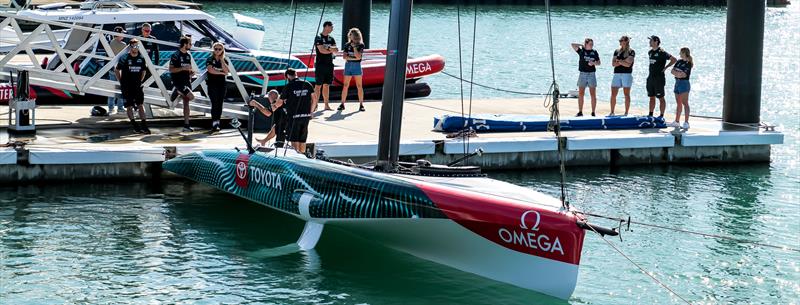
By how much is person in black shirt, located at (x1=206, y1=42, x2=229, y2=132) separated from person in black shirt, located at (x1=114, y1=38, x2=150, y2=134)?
3.40ft

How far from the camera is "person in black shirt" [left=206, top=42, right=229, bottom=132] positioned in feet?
64.1

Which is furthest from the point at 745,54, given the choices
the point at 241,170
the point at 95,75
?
the point at 95,75

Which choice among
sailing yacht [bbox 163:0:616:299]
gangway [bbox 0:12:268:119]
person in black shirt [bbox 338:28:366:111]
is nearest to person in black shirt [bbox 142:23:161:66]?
gangway [bbox 0:12:268:119]

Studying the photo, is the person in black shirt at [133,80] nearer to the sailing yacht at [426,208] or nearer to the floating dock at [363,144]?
the floating dock at [363,144]

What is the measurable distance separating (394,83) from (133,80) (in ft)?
21.1

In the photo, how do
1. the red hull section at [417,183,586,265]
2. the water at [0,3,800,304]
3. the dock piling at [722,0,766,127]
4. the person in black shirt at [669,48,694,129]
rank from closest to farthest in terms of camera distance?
the red hull section at [417,183,586,265] → the water at [0,3,800,304] → the person in black shirt at [669,48,694,129] → the dock piling at [722,0,766,127]

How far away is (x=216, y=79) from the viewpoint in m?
19.7

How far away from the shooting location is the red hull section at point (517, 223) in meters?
12.9

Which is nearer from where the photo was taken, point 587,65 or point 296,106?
point 296,106

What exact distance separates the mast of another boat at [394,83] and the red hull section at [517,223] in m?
1.24

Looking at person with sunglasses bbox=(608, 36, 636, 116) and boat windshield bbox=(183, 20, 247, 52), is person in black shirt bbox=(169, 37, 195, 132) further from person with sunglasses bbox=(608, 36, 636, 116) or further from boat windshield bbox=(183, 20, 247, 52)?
person with sunglasses bbox=(608, 36, 636, 116)

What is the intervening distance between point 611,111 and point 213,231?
9854mm

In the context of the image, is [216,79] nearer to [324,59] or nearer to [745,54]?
[324,59]

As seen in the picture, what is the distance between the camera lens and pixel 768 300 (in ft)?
46.0
